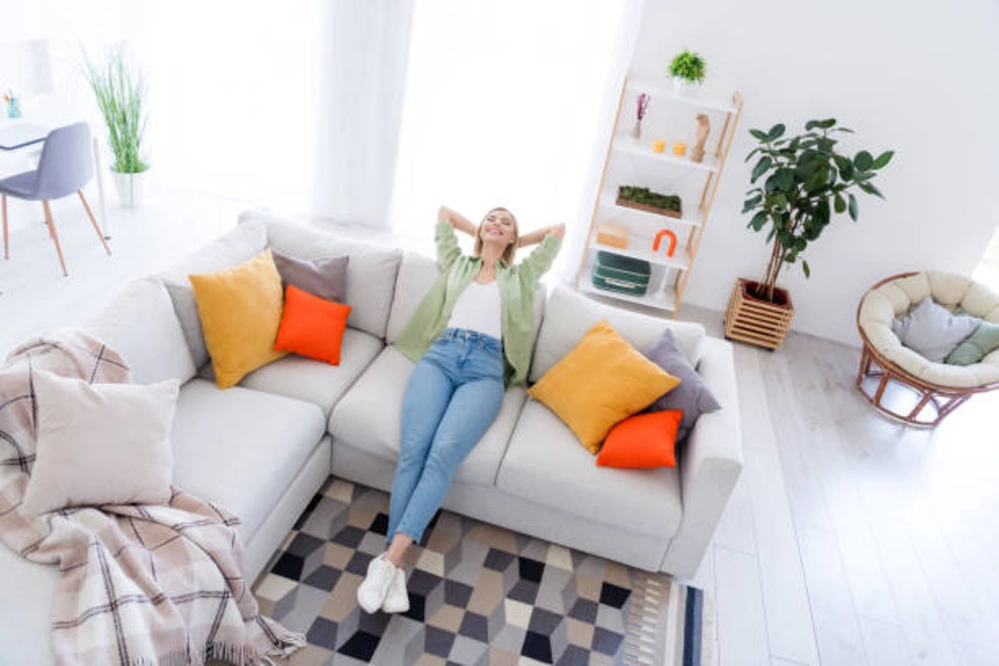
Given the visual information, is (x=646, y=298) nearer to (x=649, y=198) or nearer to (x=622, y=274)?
(x=622, y=274)

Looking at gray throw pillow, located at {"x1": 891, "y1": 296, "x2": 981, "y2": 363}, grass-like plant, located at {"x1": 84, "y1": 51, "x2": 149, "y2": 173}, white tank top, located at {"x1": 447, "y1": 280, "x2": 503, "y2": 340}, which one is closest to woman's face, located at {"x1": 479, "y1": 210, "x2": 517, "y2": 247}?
white tank top, located at {"x1": 447, "y1": 280, "x2": 503, "y2": 340}

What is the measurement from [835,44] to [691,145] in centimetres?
88

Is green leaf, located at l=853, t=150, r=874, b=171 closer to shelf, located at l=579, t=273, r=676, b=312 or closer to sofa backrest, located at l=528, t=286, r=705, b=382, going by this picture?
shelf, located at l=579, t=273, r=676, b=312

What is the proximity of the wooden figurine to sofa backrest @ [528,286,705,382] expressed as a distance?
150 cm

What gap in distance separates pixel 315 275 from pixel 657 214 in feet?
7.01

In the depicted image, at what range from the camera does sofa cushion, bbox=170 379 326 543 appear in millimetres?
2164

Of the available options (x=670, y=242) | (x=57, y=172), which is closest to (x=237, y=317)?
(x=57, y=172)

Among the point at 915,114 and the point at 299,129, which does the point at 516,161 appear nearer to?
the point at 299,129

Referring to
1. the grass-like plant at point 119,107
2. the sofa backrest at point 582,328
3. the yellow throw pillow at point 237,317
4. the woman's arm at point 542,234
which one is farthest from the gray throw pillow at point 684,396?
the grass-like plant at point 119,107

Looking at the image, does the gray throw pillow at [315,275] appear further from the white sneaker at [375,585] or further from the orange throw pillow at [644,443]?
the orange throw pillow at [644,443]

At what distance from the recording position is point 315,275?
2.84 metres

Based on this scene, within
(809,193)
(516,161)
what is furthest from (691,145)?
(516,161)

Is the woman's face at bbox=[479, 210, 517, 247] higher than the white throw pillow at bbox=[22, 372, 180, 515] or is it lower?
higher

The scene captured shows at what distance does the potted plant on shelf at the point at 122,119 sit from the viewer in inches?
167
